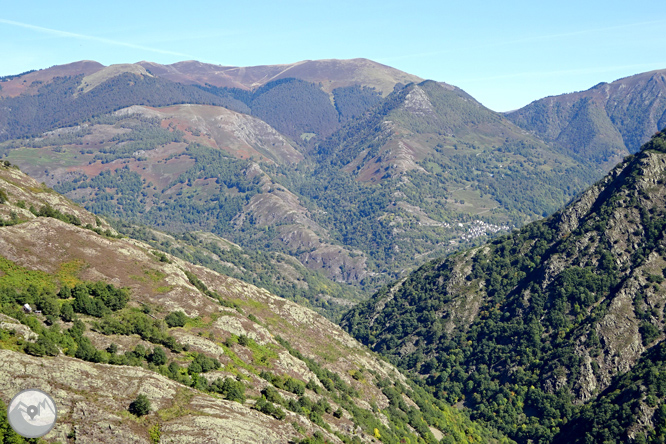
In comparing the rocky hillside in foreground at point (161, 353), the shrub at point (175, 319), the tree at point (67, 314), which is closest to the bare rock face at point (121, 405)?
the rocky hillside in foreground at point (161, 353)

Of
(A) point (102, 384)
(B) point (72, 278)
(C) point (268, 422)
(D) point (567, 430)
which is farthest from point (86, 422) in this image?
(D) point (567, 430)

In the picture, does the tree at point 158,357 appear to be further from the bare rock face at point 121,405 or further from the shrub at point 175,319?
the shrub at point 175,319

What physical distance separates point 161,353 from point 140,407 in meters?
20.2

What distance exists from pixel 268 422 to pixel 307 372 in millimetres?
42490

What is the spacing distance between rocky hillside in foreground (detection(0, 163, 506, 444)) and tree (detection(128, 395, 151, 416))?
36 centimetres

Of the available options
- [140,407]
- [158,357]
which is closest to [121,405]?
[140,407]

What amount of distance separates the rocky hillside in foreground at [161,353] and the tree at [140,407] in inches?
14.0

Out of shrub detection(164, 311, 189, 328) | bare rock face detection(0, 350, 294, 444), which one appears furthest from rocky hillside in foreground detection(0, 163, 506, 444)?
shrub detection(164, 311, 189, 328)

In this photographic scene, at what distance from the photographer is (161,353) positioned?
97.1 metres

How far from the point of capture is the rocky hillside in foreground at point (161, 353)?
3046 inches

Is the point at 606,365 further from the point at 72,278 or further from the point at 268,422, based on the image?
the point at 72,278

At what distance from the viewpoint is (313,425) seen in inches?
4003

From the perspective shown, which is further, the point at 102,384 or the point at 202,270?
the point at 202,270

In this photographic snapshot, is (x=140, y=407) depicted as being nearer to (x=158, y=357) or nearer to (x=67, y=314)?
(x=158, y=357)
